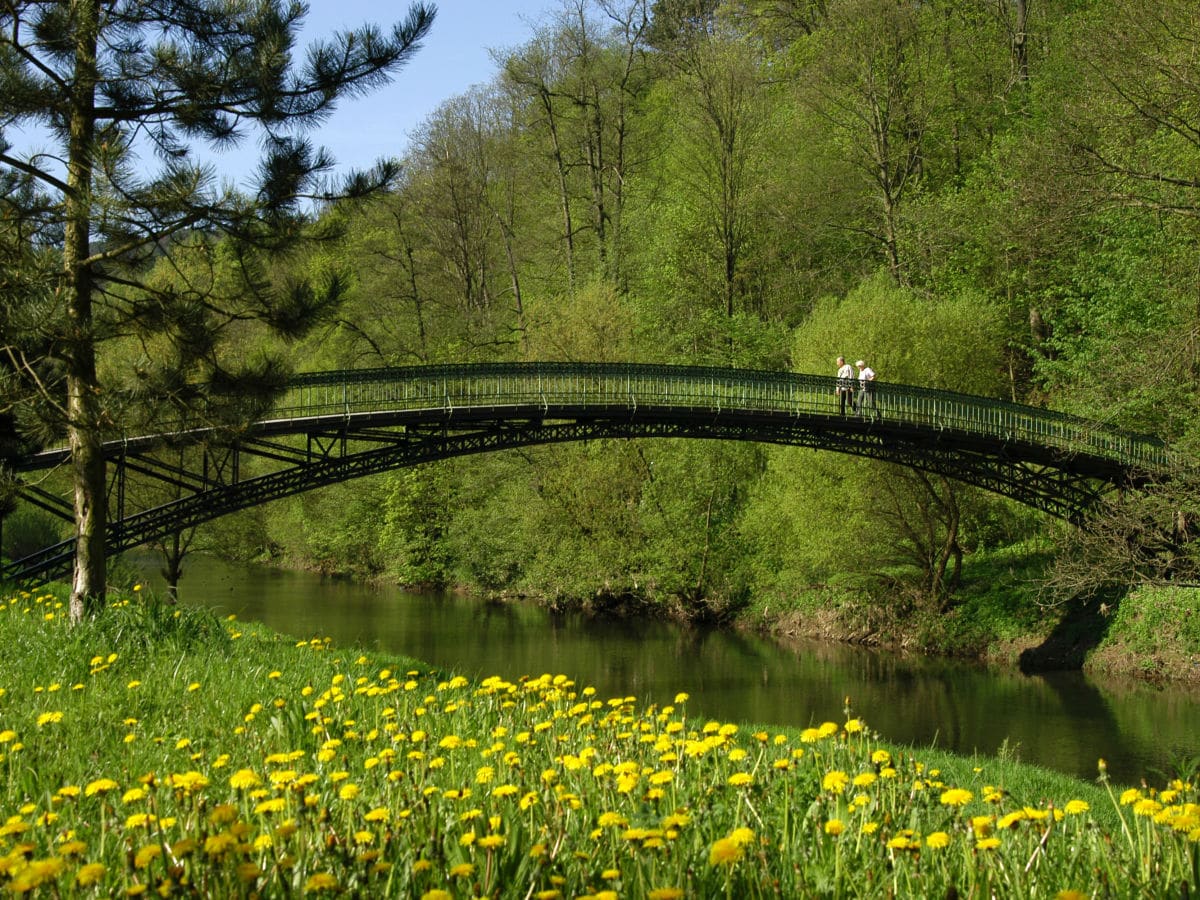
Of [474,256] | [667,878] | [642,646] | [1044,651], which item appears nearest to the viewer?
[667,878]

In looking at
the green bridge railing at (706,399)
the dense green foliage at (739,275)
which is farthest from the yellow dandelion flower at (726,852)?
the green bridge railing at (706,399)

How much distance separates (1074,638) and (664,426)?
10013mm

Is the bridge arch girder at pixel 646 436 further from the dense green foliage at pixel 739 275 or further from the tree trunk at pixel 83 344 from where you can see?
the tree trunk at pixel 83 344

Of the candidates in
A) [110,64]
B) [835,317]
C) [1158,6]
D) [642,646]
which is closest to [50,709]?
[110,64]

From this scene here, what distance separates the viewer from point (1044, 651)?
23.5 m

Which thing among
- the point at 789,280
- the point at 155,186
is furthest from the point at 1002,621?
the point at 155,186

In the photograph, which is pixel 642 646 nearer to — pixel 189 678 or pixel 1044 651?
pixel 1044 651

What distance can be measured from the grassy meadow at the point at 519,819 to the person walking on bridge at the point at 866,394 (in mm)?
18518

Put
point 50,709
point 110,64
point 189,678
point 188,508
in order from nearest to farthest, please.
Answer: point 50,709 → point 189,678 → point 110,64 → point 188,508

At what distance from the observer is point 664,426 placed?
25.2m

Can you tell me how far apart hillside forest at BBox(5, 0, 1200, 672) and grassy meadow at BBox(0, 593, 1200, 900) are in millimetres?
14102

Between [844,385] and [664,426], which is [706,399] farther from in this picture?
[844,385]

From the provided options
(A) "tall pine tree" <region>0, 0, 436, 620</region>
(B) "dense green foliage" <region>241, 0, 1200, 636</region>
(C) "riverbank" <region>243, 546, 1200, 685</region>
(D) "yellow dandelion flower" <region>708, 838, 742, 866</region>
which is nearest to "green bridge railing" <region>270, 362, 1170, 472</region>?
(B) "dense green foliage" <region>241, 0, 1200, 636</region>

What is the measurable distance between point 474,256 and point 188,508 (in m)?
23.5
